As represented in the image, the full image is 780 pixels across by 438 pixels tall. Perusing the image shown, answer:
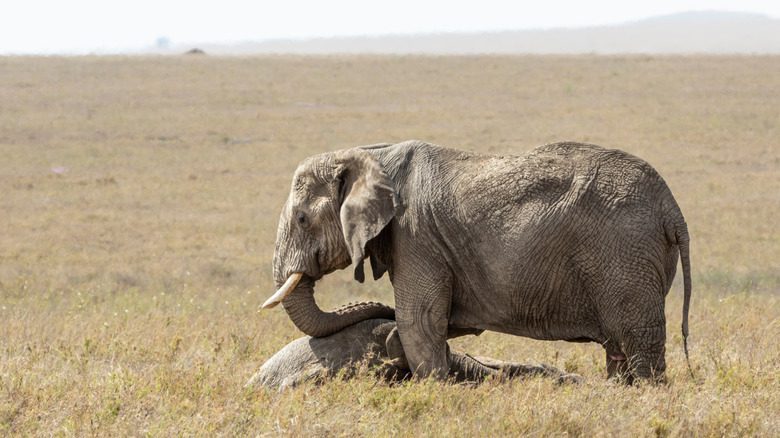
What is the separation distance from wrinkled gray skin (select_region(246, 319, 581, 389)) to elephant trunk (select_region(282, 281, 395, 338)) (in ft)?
0.17

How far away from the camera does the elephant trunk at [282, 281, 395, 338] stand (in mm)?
7707

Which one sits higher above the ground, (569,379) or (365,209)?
(365,209)

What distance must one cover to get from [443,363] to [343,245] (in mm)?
1049

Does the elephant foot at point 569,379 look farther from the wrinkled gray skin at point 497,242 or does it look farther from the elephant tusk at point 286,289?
the elephant tusk at point 286,289

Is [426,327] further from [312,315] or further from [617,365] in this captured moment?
[617,365]

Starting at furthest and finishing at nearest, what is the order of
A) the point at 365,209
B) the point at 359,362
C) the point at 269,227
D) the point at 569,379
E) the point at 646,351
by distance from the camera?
A: the point at 269,227
the point at 569,379
the point at 359,362
the point at 365,209
the point at 646,351

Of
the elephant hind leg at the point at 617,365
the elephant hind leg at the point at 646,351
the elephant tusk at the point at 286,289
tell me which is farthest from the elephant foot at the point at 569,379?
the elephant tusk at the point at 286,289

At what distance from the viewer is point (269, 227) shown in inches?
799

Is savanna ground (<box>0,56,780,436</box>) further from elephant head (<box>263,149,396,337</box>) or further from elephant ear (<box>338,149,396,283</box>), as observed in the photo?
elephant ear (<box>338,149,396,283</box>)

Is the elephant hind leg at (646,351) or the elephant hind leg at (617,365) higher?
the elephant hind leg at (646,351)

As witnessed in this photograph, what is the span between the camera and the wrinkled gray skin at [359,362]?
7.48 meters

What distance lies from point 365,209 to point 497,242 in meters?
0.87

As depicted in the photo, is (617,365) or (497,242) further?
(617,365)

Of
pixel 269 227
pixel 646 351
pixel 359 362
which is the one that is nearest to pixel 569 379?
pixel 646 351
